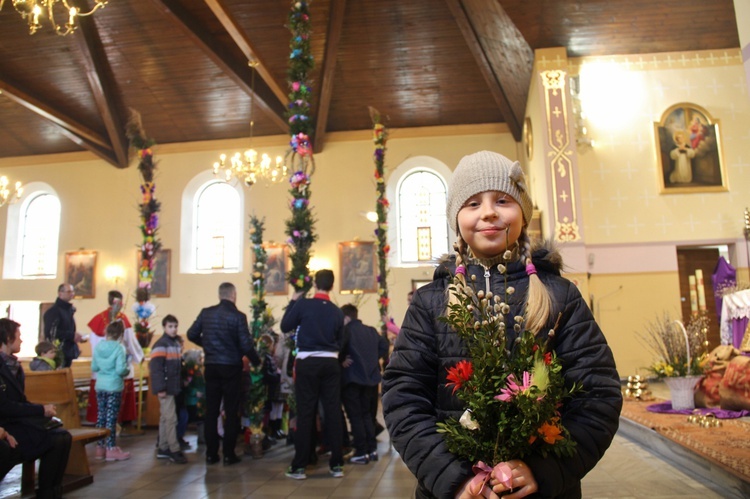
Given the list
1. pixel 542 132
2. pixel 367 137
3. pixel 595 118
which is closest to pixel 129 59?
pixel 367 137

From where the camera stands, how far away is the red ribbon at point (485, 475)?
1.20m

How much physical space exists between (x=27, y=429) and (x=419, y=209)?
12.0 metres

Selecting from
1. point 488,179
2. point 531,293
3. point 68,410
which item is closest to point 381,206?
point 68,410

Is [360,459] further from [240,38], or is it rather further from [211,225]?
[211,225]

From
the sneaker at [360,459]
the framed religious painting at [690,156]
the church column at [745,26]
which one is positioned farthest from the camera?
the framed religious painting at [690,156]

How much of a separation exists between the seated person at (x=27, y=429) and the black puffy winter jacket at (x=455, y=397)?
351cm

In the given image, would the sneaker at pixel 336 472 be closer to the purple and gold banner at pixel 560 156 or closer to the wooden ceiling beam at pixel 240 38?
the purple and gold banner at pixel 560 156

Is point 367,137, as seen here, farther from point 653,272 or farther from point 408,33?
point 653,272

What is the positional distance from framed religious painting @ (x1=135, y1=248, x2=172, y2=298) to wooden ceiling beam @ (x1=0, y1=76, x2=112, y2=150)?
319 cm

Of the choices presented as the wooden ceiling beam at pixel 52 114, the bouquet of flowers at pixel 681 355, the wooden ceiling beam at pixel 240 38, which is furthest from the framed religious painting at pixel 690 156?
the wooden ceiling beam at pixel 52 114

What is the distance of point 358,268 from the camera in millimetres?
14508

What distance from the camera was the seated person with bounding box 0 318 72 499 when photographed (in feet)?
12.9

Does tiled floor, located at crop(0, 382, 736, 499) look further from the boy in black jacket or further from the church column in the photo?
the church column

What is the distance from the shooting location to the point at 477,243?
5.00ft
